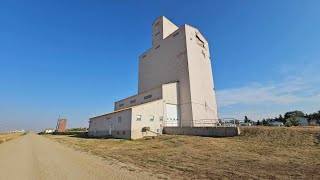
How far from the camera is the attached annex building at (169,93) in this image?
87.5ft

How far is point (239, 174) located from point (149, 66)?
1438 inches

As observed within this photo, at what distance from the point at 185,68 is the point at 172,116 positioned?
8.70 metres

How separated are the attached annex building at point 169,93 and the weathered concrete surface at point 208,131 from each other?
241cm

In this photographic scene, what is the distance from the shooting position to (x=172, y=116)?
30766 millimetres

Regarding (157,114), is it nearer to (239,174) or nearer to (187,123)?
(187,123)

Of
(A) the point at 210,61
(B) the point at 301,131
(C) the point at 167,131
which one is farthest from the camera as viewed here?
(A) the point at 210,61

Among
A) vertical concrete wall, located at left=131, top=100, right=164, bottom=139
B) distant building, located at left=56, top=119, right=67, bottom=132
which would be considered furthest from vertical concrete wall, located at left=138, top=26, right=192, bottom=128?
distant building, located at left=56, top=119, right=67, bottom=132

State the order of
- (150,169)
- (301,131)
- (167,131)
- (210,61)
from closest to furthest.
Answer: (150,169), (301,131), (167,131), (210,61)

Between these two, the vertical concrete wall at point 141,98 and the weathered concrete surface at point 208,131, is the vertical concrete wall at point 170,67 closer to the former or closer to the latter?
the vertical concrete wall at point 141,98

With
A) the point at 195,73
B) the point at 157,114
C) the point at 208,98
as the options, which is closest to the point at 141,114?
the point at 157,114

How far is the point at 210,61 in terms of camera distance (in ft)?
133

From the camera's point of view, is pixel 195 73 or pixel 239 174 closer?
pixel 239 174

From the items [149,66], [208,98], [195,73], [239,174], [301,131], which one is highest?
[149,66]

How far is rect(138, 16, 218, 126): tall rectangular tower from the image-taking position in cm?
3162
